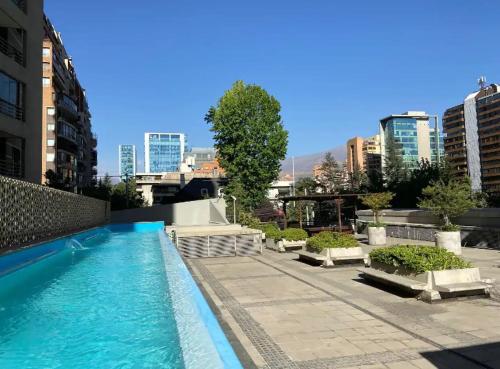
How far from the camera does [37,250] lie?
1351 centimetres

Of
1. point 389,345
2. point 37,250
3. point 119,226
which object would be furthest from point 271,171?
point 389,345

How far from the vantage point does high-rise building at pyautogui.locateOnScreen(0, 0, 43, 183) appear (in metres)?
22.7

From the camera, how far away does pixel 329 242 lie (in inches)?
542

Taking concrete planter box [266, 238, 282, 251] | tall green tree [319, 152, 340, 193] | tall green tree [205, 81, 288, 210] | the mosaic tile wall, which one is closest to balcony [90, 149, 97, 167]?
tall green tree [319, 152, 340, 193]

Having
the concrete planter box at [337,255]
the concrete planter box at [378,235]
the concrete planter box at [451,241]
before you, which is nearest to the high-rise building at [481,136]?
the concrete planter box at [378,235]

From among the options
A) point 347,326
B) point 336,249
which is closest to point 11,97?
point 336,249

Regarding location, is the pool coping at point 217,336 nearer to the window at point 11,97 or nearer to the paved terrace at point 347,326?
the paved terrace at point 347,326

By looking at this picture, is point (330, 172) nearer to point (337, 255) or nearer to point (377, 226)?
point (377, 226)

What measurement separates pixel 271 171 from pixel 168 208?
11675mm

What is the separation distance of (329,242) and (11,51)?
20974mm

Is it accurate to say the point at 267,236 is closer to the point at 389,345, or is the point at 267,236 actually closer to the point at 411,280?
the point at 411,280

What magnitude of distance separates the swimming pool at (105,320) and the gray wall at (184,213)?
29.2 meters

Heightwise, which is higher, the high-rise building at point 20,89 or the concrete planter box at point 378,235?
the high-rise building at point 20,89

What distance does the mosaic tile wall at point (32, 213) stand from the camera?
44.0 ft
